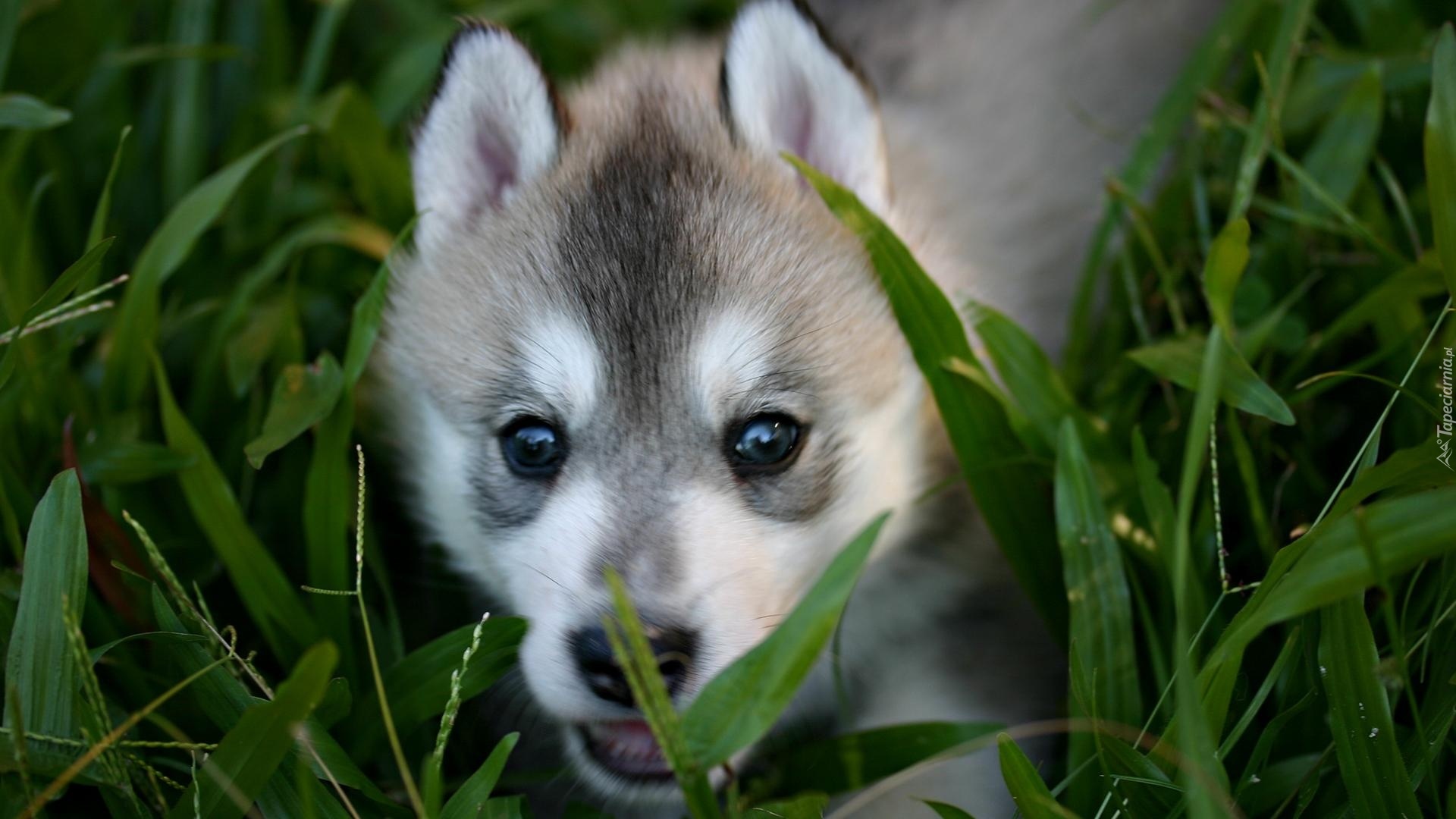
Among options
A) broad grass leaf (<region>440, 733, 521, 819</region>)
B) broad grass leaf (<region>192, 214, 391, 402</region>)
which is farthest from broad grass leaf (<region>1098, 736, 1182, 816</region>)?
broad grass leaf (<region>192, 214, 391, 402</region>)

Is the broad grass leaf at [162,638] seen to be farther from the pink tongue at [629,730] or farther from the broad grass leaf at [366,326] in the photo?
the pink tongue at [629,730]

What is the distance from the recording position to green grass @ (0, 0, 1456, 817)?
163 centimetres

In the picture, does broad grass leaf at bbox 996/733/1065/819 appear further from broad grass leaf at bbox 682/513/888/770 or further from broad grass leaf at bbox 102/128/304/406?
broad grass leaf at bbox 102/128/304/406

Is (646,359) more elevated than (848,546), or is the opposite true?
(646,359)

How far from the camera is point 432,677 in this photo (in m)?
1.89

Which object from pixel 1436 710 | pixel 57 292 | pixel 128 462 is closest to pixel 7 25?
pixel 57 292

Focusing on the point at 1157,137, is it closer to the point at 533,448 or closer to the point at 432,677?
the point at 533,448

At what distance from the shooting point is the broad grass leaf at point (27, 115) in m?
2.19

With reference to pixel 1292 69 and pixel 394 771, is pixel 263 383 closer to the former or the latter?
pixel 394 771

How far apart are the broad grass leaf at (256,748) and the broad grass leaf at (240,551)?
1.33 ft

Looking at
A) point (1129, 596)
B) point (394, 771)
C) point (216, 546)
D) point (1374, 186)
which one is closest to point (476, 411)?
point (216, 546)

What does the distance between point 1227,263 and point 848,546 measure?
95 cm

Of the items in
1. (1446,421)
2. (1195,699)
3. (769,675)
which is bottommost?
(769,675)

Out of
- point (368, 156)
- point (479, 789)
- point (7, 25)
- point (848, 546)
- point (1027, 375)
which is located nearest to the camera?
point (848, 546)
